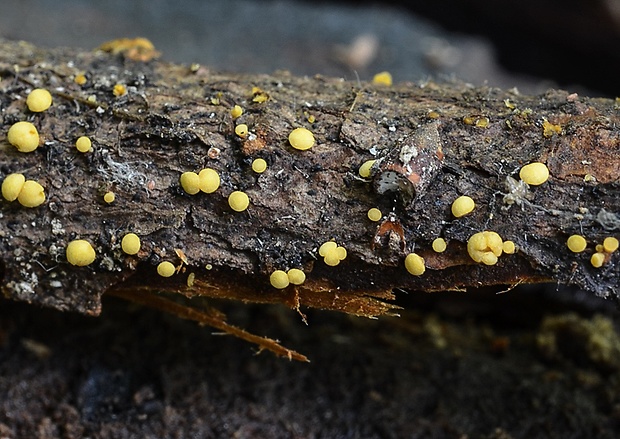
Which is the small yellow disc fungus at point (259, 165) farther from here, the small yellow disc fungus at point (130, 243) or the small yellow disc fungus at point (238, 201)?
the small yellow disc fungus at point (130, 243)

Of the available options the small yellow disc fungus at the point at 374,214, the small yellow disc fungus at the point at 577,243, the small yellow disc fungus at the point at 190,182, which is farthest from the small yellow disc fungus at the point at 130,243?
the small yellow disc fungus at the point at 577,243

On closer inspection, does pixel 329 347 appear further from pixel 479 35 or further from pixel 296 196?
pixel 479 35

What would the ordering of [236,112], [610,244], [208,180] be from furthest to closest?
1. [236,112]
2. [208,180]
3. [610,244]

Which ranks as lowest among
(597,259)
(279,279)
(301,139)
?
(279,279)

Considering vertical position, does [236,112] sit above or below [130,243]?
above

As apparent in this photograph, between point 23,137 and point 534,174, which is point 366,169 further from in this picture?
point 23,137

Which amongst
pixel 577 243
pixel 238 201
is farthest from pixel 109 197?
pixel 577 243

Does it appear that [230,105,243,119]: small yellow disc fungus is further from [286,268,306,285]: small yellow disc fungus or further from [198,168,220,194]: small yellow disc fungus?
[286,268,306,285]: small yellow disc fungus
